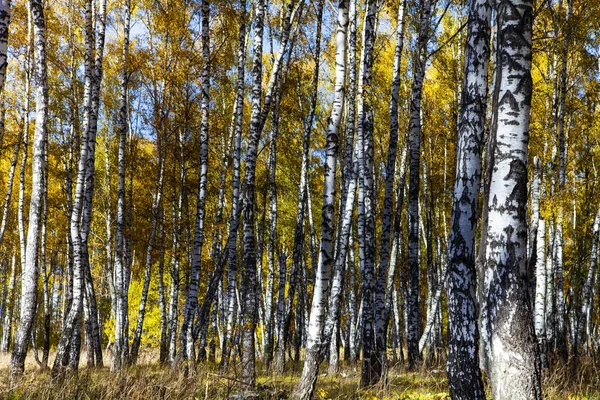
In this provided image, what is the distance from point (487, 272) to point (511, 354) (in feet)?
1.83

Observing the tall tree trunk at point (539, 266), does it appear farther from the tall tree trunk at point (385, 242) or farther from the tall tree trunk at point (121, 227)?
the tall tree trunk at point (121, 227)

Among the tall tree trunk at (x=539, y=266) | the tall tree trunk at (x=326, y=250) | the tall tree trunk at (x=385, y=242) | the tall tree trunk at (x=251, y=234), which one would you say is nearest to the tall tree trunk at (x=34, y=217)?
the tall tree trunk at (x=251, y=234)

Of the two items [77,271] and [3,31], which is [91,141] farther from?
[3,31]

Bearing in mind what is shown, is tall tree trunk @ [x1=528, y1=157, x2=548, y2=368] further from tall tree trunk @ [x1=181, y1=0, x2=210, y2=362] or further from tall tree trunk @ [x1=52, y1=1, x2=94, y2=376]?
tall tree trunk @ [x1=52, y1=1, x2=94, y2=376]

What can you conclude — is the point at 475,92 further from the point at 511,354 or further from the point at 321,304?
the point at 321,304

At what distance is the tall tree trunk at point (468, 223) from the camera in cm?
377

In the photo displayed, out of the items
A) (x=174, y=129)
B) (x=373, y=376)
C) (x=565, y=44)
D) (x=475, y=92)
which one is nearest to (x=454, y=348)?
(x=475, y=92)

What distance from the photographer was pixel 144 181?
17078 millimetres

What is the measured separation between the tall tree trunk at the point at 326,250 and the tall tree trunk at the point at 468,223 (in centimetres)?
208

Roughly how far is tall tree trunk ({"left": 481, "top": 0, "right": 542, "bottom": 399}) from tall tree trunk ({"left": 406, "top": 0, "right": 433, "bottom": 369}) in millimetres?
4855

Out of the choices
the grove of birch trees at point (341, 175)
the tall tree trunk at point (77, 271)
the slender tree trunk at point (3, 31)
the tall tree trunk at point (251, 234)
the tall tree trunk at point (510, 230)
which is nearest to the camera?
the tall tree trunk at point (510, 230)

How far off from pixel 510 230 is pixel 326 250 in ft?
9.56

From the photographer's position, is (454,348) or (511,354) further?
(454,348)

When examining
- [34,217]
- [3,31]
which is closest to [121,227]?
[34,217]
